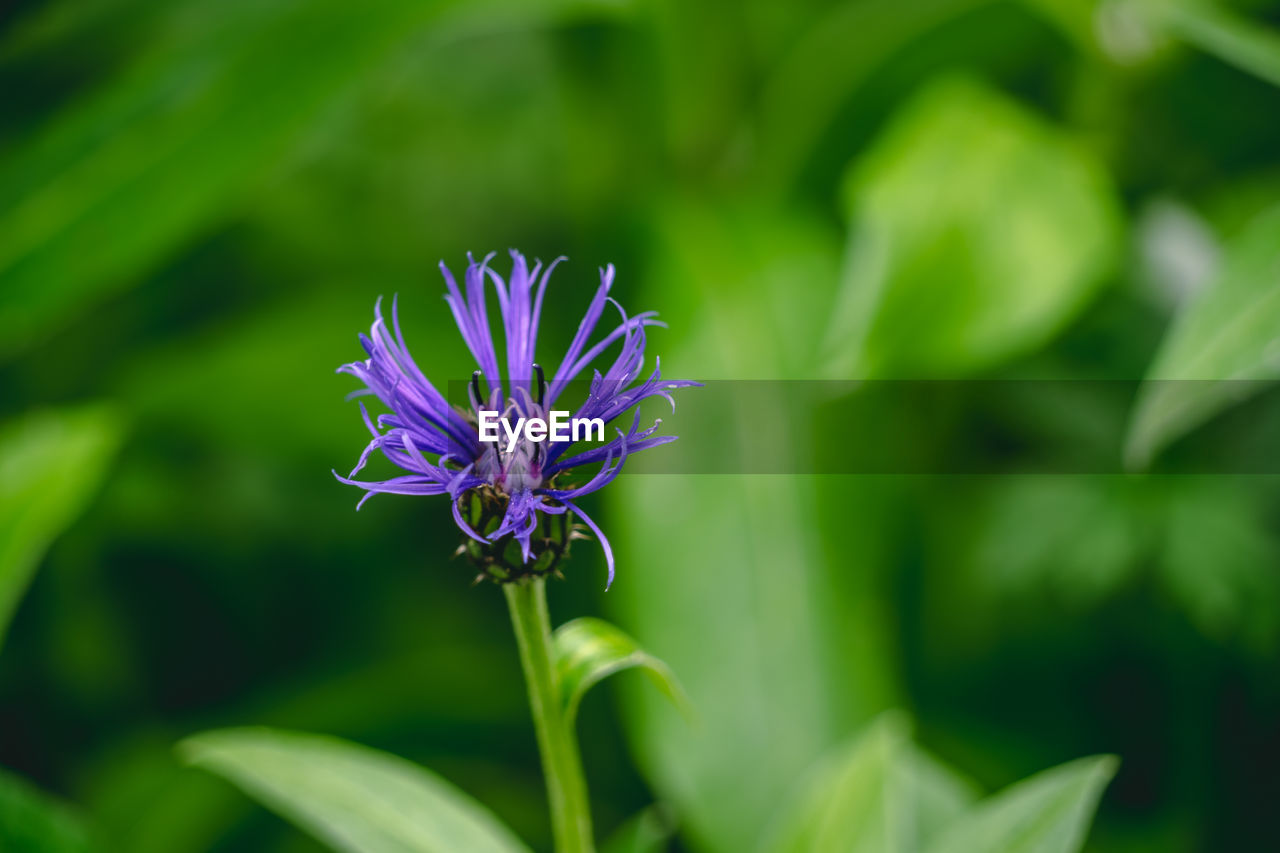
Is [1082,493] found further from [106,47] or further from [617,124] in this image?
[106,47]

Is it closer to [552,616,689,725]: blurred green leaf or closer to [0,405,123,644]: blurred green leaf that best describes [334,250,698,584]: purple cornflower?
[552,616,689,725]: blurred green leaf

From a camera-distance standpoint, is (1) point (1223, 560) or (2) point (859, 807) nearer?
(2) point (859, 807)

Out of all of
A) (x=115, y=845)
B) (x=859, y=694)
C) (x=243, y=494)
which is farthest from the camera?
(x=243, y=494)

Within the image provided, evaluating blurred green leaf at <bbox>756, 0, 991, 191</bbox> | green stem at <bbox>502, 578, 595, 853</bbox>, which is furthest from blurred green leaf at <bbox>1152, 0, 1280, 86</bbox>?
green stem at <bbox>502, 578, 595, 853</bbox>

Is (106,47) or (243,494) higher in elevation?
(106,47)

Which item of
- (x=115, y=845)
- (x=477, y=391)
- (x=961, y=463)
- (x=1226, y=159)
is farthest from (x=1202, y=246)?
(x=115, y=845)
